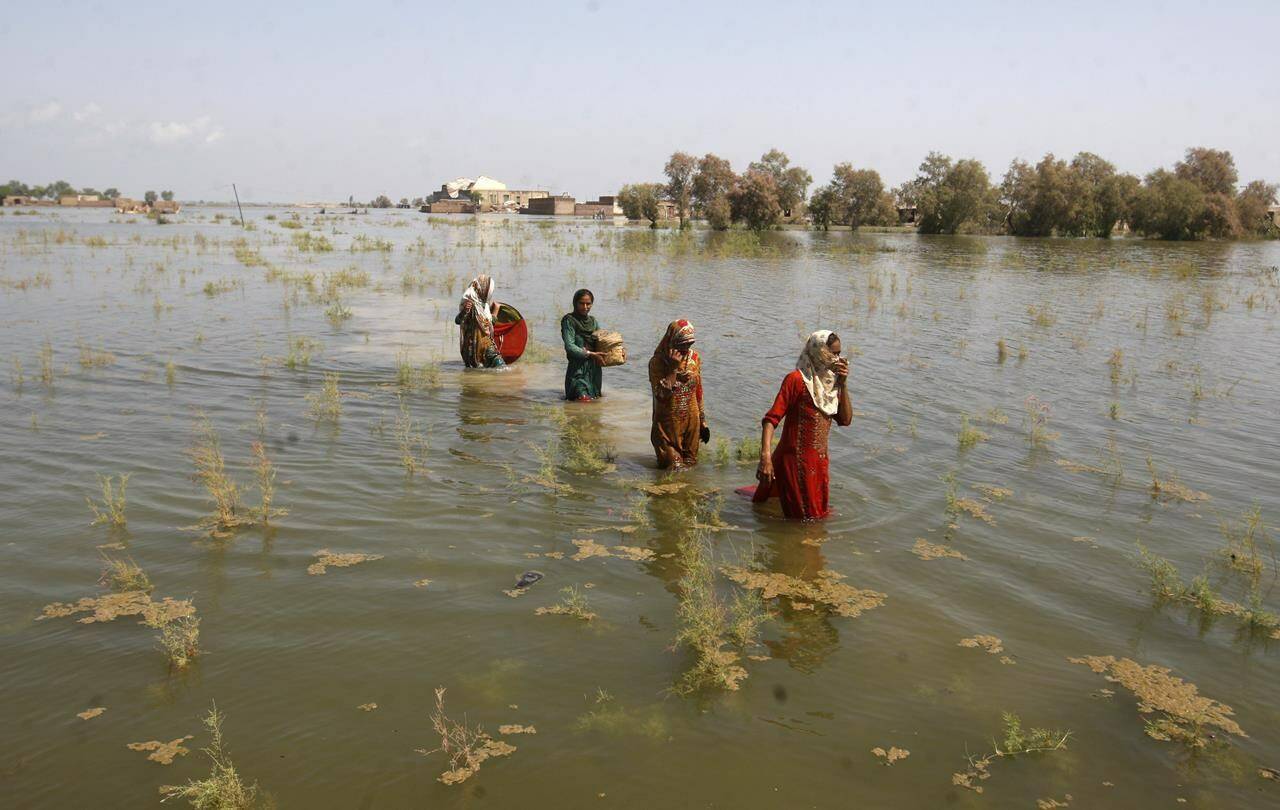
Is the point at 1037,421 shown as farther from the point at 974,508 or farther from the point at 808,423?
the point at 808,423

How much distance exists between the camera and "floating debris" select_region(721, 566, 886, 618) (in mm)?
4812

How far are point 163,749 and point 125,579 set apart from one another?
1.66 meters

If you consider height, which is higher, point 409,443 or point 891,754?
point 409,443

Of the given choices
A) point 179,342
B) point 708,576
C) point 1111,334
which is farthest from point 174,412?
point 1111,334

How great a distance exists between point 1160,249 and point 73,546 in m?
45.5

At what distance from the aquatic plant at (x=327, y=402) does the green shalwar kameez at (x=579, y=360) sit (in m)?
2.40

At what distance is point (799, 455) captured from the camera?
5797 mm

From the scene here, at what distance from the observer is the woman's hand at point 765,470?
591 centimetres

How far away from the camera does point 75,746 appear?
3.42m

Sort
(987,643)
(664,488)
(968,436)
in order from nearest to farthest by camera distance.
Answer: (987,643)
(664,488)
(968,436)

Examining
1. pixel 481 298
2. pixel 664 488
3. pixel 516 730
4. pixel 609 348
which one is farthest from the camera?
pixel 481 298

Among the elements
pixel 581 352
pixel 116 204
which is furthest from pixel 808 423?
pixel 116 204

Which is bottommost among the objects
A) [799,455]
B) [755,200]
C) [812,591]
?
[812,591]

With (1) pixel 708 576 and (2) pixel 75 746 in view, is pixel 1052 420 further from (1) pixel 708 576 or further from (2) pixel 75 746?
(2) pixel 75 746
